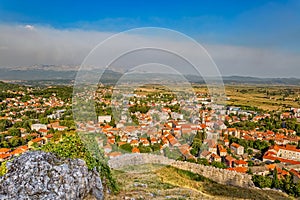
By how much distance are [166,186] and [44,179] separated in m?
4.93

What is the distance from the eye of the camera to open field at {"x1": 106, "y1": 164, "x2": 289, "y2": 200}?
733 cm

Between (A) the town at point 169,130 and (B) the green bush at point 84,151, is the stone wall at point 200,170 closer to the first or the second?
(A) the town at point 169,130

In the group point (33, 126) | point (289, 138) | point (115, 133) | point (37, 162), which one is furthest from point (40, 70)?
point (37, 162)

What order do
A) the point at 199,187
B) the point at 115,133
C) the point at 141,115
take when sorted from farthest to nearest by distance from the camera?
the point at 141,115, the point at 115,133, the point at 199,187

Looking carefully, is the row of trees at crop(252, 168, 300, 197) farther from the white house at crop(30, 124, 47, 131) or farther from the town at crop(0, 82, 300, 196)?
the white house at crop(30, 124, 47, 131)

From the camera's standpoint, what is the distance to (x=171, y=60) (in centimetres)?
722

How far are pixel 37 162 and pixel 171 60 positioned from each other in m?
4.21

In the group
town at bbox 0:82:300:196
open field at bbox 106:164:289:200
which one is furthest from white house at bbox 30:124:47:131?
open field at bbox 106:164:289:200

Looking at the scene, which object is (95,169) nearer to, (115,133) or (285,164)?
(115,133)

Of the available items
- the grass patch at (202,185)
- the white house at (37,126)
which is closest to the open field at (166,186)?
the grass patch at (202,185)

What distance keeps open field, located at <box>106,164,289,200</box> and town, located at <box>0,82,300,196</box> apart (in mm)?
829

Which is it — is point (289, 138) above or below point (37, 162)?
below

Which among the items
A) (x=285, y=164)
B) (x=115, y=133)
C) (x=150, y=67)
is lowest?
(x=285, y=164)

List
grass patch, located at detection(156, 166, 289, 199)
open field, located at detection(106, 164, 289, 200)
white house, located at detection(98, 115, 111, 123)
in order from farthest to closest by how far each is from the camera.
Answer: white house, located at detection(98, 115, 111, 123), grass patch, located at detection(156, 166, 289, 199), open field, located at detection(106, 164, 289, 200)
